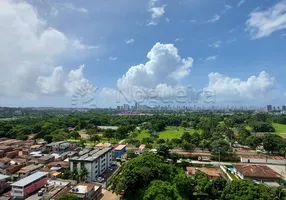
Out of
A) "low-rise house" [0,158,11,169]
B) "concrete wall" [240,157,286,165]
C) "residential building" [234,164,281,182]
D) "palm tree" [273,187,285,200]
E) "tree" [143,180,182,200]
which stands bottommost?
"concrete wall" [240,157,286,165]

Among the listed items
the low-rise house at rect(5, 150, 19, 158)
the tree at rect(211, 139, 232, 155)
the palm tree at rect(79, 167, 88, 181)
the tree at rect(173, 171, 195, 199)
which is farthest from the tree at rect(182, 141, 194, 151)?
the low-rise house at rect(5, 150, 19, 158)

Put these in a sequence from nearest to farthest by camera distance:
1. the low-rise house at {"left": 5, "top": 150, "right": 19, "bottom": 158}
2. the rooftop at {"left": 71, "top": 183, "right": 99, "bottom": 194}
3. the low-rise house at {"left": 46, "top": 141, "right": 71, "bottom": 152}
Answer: the rooftop at {"left": 71, "top": 183, "right": 99, "bottom": 194}, the low-rise house at {"left": 5, "top": 150, "right": 19, "bottom": 158}, the low-rise house at {"left": 46, "top": 141, "right": 71, "bottom": 152}

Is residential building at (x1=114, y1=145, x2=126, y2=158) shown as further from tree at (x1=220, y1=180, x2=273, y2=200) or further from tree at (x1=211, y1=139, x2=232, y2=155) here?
tree at (x1=220, y1=180, x2=273, y2=200)

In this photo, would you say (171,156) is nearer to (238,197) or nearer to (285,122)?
(238,197)

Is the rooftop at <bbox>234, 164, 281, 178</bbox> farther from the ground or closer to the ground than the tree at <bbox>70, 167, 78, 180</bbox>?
closer to the ground

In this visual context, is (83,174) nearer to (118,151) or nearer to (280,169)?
(118,151)

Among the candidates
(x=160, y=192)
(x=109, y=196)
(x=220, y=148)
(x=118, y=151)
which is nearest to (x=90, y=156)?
(x=109, y=196)

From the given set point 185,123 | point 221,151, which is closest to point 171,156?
point 221,151

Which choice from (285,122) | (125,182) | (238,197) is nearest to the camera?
(238,197)
